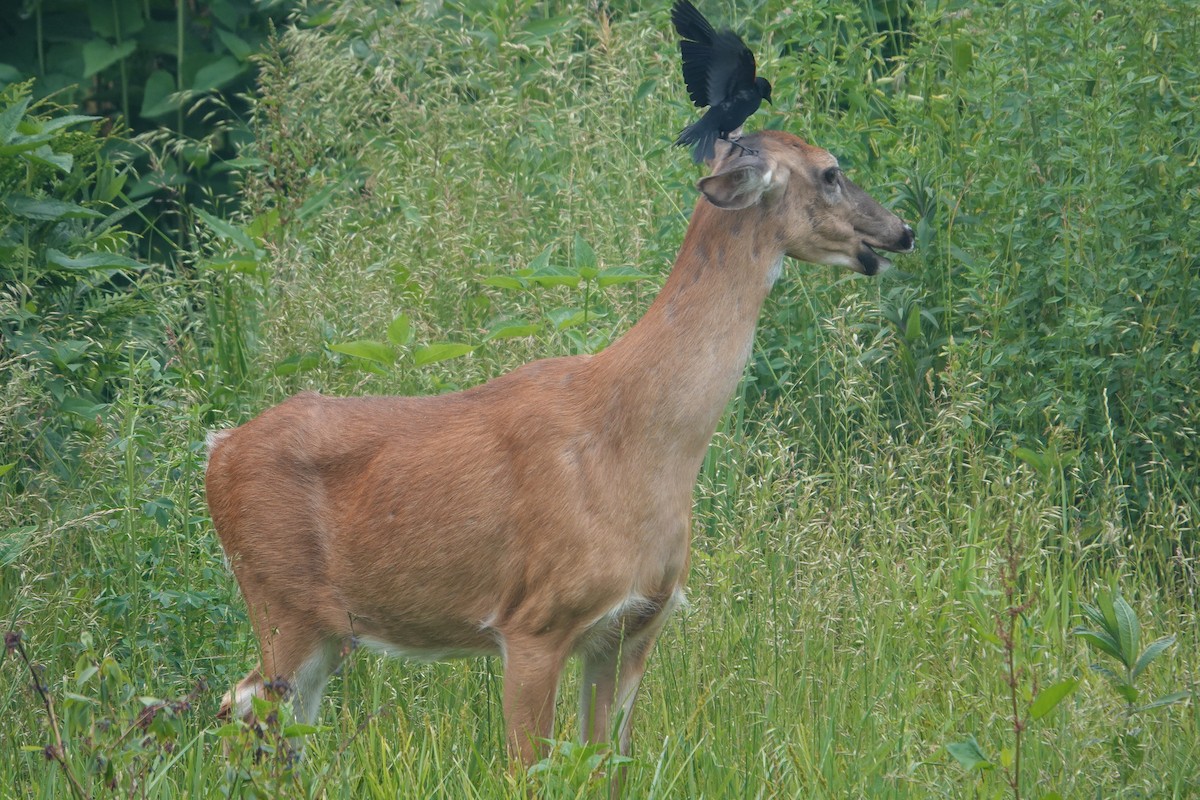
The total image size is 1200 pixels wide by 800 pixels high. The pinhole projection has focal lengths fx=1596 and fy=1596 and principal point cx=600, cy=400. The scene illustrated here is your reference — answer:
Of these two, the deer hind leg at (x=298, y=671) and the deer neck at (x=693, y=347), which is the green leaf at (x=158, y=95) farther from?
the deer neck at (x=693, y=347)

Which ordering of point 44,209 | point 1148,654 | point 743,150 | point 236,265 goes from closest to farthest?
point 1148,654 < point 743,150 < point 44,209 < point 236,265

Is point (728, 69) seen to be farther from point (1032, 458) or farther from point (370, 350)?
point (1032, 458)

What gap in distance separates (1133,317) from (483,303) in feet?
8.40

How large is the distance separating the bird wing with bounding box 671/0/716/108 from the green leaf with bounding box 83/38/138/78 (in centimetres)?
527

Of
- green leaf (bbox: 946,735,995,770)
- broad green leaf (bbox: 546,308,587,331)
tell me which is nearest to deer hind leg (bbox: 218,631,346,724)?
broad green leaf (bbox: 546,308,587,331)

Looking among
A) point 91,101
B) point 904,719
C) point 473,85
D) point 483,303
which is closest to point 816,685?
point 904,719

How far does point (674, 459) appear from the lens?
4.13 m

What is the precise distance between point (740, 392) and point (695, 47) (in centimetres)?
217

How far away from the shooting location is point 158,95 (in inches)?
351

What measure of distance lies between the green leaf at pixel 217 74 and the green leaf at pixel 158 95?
0.15 meters

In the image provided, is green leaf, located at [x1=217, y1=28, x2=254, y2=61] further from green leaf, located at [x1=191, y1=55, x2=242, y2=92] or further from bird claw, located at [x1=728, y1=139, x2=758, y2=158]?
bird claw, located at [x1=728, y1=139, x2=758, y2=158]

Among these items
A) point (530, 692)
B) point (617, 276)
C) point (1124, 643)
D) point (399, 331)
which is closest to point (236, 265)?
point (399, 331)

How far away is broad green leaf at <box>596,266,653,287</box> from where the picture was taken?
5.39 m

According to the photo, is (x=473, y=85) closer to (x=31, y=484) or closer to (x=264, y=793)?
(x=31, y=484)
